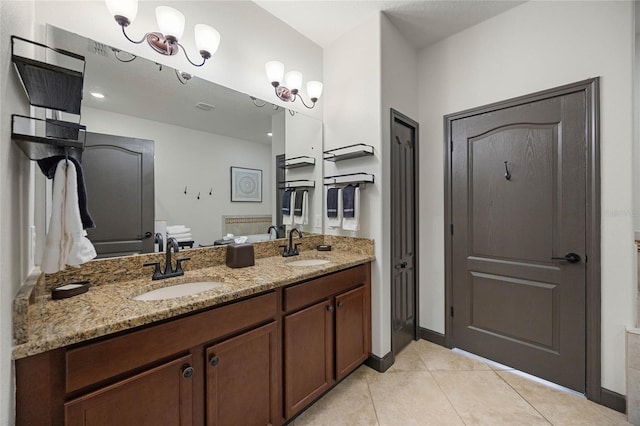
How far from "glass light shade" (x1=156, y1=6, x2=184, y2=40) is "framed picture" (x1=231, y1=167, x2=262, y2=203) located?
0.86 metres

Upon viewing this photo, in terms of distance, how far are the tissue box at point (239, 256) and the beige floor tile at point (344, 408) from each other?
1011 millimetres

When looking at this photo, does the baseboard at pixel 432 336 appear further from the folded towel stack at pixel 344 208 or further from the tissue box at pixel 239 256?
the tissue box at pixel 239 256

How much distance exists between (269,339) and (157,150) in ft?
4.28

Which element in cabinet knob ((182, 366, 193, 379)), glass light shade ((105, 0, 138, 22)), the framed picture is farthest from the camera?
the framed picture

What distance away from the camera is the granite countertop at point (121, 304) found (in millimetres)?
829

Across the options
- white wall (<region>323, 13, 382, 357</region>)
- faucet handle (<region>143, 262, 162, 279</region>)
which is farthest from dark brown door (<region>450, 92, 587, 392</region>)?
faucet handle (<region>143, 262, 162, 279</region>)

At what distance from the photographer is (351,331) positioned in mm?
1926

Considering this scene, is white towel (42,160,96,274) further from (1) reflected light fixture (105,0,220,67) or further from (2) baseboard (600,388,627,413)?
(2) baseboard (600,388,627,413)

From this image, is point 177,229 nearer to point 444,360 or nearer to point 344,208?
point 344,208

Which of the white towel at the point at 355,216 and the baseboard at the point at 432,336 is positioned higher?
the white towel at the point at 355,216

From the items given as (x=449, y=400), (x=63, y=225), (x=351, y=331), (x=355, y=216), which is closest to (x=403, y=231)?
(x=355, y=216)

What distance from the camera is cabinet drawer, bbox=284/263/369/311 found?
151 centimetres

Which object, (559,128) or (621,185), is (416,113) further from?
(621,185)

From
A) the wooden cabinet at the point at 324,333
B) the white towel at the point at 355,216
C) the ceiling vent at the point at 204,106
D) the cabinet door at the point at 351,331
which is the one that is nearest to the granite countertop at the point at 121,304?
the wooden cabinet at the point at 324,333
